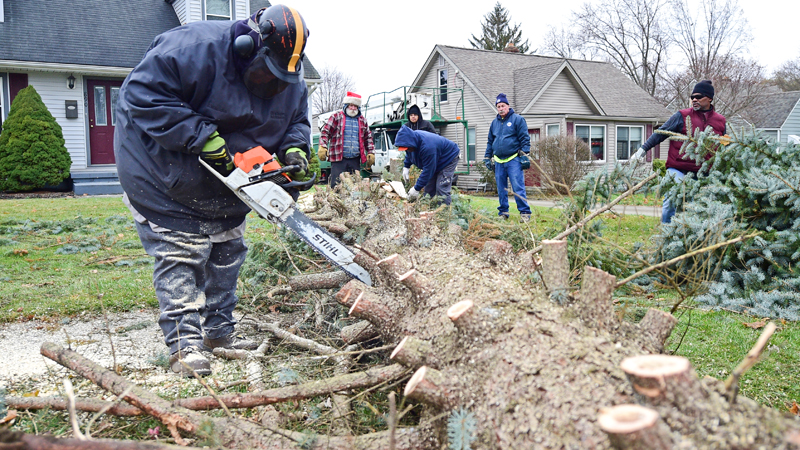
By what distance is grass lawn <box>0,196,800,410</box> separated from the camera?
2953 millimetres

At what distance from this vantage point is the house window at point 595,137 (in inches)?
944

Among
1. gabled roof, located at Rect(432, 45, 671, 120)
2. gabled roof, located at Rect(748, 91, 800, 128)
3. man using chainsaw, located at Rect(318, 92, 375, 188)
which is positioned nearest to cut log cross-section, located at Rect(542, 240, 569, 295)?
man using chainsaw, located at Rect(318, 92, 375, 188)

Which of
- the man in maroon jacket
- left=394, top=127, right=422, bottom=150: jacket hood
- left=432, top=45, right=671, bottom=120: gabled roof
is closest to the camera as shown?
the man in maroon jacket

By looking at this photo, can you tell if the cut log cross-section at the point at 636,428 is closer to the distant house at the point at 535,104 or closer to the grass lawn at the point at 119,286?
the grass lawn at the point at 119,286

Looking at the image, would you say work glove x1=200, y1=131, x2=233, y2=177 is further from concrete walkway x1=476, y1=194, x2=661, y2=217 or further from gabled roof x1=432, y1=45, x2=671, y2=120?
gabled roof x1=432, y1=45, x2=671, y2=120

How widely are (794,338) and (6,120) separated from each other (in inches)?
675

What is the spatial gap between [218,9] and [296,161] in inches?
656

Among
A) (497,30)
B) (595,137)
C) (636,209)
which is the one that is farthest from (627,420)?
(497,30)

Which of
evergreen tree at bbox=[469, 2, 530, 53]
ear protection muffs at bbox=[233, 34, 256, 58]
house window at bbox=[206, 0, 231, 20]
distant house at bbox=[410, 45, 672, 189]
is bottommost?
ear protection muffs at bbox=[233, 34, 256, 58]

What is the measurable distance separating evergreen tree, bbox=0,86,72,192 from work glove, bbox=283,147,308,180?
13445 millimetres

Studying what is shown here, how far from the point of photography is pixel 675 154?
21.1 feet

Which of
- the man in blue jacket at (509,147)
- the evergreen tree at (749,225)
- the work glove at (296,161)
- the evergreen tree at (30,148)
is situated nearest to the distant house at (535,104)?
the man in blue jacket at (509,147)

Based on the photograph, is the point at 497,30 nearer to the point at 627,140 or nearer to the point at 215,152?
the point at 627,140

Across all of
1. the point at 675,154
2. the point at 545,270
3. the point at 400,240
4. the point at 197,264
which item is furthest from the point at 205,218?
the point at 675,154
